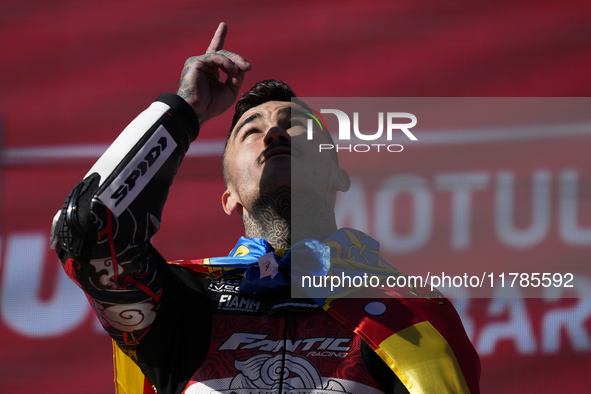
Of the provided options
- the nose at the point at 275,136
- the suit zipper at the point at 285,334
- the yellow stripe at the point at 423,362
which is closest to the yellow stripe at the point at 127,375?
the suit zipper at the point at 285,334

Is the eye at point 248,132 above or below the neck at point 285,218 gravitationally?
above

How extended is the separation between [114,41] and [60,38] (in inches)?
10.4

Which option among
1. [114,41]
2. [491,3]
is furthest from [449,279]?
[114,41]

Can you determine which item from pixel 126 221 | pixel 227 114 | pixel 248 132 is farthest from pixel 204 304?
pixel 227 114

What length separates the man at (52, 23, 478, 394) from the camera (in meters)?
1.17

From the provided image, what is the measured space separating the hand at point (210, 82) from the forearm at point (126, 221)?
66 millimetres

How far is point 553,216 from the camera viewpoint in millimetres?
2414

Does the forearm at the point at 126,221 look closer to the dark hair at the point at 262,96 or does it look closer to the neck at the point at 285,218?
the neck at the point at 285,218

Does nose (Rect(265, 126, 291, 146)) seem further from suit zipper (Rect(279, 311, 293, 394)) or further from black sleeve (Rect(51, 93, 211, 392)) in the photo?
suit zipper (Rect(279, 311, 293, 394))

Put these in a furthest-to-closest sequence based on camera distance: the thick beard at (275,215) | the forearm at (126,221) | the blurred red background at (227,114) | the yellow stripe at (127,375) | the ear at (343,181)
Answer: the blurred red background at (227,114)
the ear at (343,181)
the thick beard at (275,215)
the yellow stripe at (127,375)
the forearm at (126,221)

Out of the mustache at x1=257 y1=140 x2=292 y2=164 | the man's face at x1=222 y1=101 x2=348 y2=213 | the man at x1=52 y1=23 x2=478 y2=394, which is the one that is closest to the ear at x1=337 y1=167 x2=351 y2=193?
the man's face at x1=222 y1=101 x2=348 y2=213

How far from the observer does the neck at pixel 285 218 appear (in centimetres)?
180

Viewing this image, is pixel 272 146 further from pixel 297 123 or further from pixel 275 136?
pixel 297 123

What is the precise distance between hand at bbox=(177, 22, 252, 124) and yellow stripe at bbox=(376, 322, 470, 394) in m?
0.78
